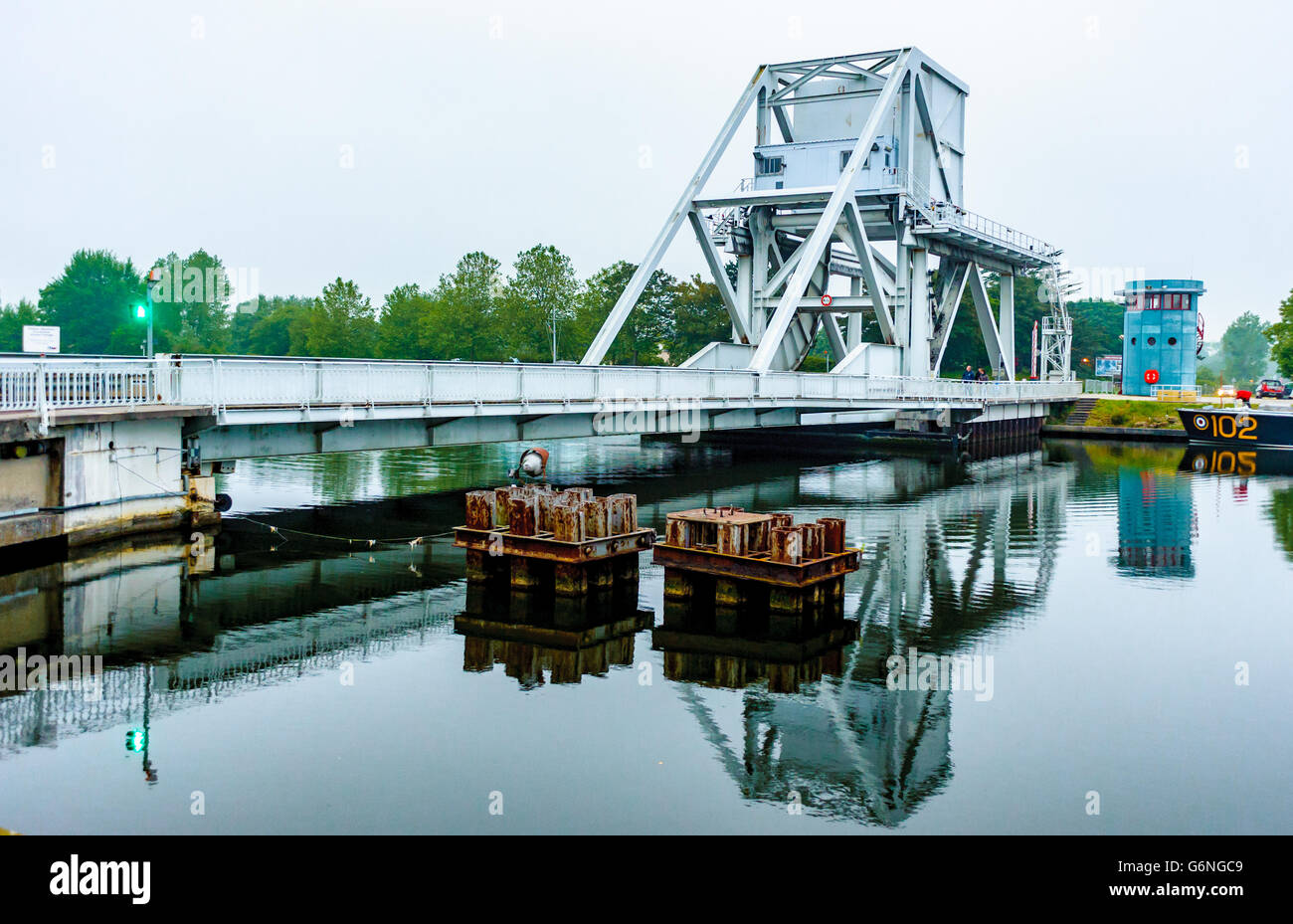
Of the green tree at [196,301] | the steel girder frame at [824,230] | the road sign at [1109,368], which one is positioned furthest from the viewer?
the green tree at [196,301]

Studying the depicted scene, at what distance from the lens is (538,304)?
224ft

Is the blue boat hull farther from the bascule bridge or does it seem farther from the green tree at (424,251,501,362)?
the green tree at (424,251,501,362)

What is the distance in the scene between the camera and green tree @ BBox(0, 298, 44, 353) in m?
106

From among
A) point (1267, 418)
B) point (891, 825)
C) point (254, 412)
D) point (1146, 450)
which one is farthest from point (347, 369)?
point (1267, 418)

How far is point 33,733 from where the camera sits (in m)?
10.4

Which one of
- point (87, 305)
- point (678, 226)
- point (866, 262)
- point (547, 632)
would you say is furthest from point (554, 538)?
point (87, 305)

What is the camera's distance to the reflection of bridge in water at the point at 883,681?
9719 mm

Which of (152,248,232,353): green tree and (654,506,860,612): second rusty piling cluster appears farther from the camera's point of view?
(152,248,232,353): green tree

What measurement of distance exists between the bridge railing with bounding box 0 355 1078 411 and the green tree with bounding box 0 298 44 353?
96697 mm

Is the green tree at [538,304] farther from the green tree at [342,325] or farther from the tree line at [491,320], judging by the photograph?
the green tree at [342,325]

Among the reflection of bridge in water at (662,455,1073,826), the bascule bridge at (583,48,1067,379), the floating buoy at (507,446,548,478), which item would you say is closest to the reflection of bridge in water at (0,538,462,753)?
the reflection of bridge in water at (662,455,1073,826)

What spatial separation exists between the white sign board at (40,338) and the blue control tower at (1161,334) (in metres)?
60.5

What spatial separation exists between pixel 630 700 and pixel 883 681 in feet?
10.2

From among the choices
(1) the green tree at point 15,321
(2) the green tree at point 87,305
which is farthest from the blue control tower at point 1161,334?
(1) the green tree at point 15,321
